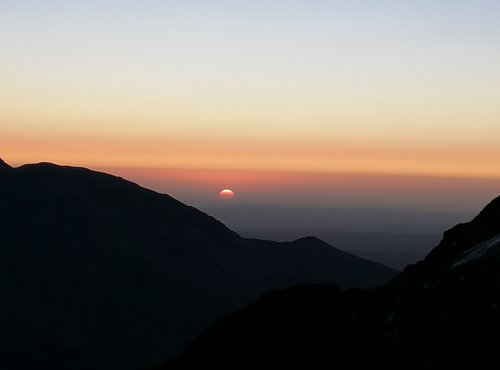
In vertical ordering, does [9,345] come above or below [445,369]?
below

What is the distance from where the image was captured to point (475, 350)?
90.9 ft

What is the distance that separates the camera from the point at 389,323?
1315 inches

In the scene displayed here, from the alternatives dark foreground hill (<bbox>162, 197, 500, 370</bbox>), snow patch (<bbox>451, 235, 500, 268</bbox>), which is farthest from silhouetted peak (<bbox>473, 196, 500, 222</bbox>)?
snow patch (<bbox>451, 235, 500, 268</bbox>)

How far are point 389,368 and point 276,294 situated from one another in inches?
730

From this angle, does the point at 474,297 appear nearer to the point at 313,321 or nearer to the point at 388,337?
the point at 388,337

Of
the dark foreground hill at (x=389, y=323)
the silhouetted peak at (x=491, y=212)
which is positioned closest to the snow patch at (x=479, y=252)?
the dark foreground hill at (x=389, y=323)

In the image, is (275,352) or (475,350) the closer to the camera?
(475,350)

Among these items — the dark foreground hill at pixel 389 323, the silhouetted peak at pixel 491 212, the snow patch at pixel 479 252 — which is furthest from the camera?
the silhouetted peak at pixel 491 212

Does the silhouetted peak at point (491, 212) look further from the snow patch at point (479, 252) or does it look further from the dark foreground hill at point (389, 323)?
the snow patch at point (479, 252)

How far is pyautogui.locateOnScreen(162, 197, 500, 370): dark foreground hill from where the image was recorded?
95.2ft

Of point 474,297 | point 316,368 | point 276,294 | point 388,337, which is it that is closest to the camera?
point 474,297

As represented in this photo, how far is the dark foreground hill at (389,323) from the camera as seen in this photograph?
29.0 m

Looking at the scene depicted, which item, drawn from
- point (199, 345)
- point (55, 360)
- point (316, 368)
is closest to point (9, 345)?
point (55, 360)

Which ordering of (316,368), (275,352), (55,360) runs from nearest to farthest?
(316,368), (275,352), (55,360)
